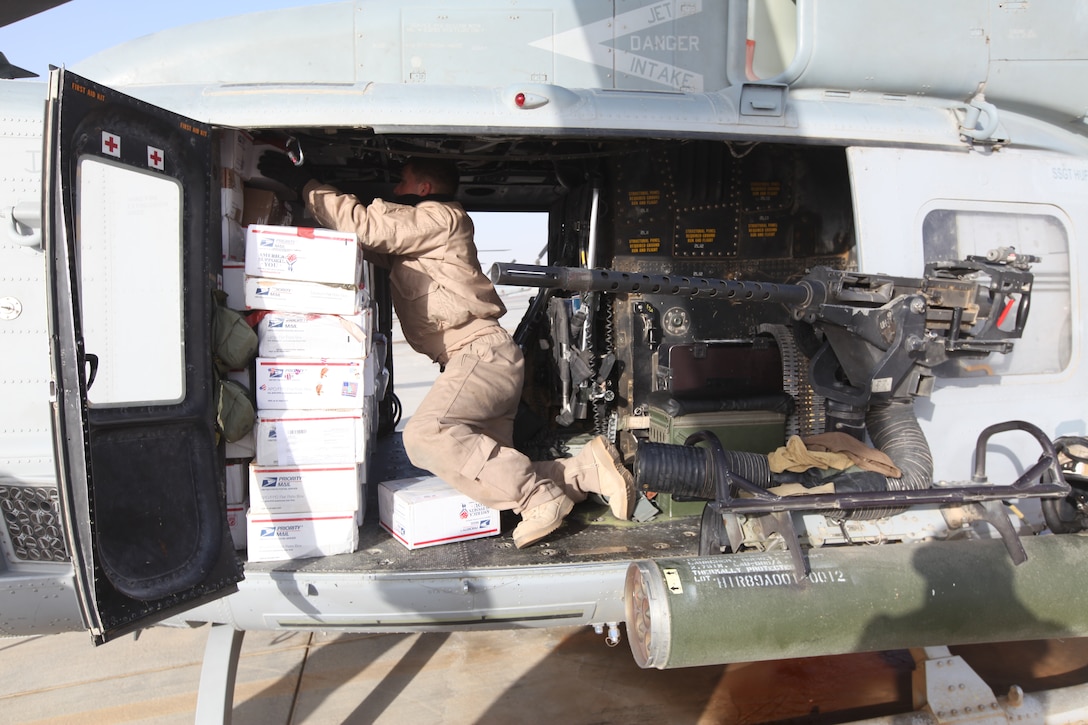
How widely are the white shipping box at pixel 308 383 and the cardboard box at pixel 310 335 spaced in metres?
0.03

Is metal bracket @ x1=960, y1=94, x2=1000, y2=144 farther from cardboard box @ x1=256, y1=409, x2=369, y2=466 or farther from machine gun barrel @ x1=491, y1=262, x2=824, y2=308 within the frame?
cardboard box @ x1=256, y1=409, x2=369, y2=466

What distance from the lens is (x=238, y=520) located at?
3.09 meters

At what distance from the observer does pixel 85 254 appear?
2457 millimetres

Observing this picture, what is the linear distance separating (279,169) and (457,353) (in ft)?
4.07

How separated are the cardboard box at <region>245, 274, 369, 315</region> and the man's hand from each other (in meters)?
0.79

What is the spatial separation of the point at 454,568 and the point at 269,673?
169 centimetres

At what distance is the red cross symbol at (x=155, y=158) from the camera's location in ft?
8.25

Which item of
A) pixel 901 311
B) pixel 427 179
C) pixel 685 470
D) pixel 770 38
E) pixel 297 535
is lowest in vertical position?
pixel 297 535

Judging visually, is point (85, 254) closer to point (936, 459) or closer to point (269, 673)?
point (269, 673)

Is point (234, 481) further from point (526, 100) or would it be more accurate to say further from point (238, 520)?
point (526, 100)

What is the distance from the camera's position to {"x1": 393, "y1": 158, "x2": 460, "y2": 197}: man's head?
373cm

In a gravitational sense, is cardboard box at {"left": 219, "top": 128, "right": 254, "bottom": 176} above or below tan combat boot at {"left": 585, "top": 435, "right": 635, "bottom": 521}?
above

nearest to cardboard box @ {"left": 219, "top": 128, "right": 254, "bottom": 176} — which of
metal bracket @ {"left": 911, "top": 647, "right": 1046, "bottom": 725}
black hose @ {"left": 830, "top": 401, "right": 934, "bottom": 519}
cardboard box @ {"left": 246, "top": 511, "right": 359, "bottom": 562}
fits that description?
cardboard box @ {"left": 246, "top": 511, "right": 359, "bottom": 562}

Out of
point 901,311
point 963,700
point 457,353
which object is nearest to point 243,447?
point 457,353
